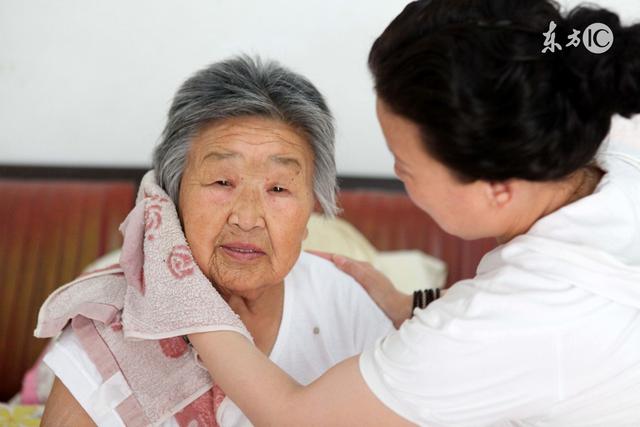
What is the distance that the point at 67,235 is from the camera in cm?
286

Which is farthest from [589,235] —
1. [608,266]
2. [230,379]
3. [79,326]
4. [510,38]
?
[79,326]

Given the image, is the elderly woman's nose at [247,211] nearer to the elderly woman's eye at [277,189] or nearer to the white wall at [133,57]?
the elderly woman's eye at [277,189]

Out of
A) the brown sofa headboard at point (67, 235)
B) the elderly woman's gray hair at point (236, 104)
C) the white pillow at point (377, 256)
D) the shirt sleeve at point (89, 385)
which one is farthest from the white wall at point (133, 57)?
the shirt sleeve at point (89, 385)

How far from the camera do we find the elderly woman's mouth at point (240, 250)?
1.51 meters

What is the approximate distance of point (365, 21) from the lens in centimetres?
288

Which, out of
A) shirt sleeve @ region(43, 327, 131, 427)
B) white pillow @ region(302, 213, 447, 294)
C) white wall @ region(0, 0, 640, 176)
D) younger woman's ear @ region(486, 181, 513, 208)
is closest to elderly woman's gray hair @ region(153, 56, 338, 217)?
shirt sleeve @ region(43, 327, 131, 427)

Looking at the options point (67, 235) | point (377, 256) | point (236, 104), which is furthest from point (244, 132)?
point (67, 235)

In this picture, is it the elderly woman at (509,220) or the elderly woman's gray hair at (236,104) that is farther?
the elderly woman's gray hair at (236,104)

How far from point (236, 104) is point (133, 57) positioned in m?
1.63

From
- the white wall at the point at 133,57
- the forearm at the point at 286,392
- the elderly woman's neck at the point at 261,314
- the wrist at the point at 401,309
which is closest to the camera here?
the forearm at the point at 286,392

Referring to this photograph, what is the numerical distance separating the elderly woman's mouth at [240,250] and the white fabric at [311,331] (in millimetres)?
254

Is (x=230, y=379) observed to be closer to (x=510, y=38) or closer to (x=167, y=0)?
(x=510, y=38)

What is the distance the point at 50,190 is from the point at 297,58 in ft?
3.84

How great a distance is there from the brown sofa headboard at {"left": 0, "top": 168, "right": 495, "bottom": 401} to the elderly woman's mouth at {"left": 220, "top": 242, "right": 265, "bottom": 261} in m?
1.47
